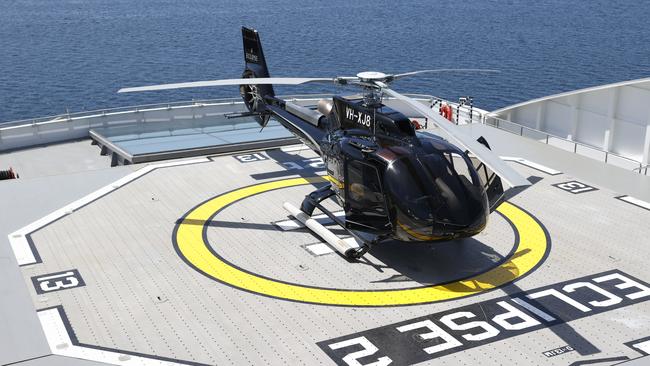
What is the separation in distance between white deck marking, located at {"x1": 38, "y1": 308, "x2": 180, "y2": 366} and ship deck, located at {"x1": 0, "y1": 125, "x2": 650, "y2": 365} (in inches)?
1.4

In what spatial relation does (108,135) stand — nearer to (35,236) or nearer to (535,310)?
(35,236)

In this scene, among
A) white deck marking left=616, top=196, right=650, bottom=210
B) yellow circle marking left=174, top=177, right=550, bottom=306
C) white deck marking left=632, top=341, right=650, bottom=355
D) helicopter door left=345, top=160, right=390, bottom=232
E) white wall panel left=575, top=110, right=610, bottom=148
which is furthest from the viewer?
white wall panel left=575, top=110, right=610, bottom=148

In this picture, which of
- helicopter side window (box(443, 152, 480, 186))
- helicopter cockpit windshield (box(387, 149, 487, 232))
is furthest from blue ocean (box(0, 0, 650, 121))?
helicopter cockpit windshield (box(387, 149, 487, 232))

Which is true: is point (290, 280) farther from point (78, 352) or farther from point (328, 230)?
point (78, 352)

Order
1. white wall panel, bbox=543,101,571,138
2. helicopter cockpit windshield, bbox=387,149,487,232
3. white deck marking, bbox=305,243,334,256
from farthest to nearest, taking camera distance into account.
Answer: white wall panel, bbox=543,101,571,138, white deck marking, bbox=305,243,334,256, helicopter cockpit windshield, bbox=387,149,487,232

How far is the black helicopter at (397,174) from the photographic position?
549 inches

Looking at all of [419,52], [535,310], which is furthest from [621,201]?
[419,52]

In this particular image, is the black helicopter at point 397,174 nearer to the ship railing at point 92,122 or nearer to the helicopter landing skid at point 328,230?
the helicopter landing skid at point 328,230

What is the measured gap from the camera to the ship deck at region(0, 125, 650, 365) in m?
12.0

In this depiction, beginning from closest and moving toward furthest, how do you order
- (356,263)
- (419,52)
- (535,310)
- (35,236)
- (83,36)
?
(535,310) < (356,263) < (35,236) < (419,52) < (83,36)

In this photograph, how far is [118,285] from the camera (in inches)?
563

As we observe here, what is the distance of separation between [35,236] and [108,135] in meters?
9.62

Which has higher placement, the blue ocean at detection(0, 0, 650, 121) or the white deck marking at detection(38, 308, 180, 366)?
the blue ocean at detection(0, 0, 650, 121)

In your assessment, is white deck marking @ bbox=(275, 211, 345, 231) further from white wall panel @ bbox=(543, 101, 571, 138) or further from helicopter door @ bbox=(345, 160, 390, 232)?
white wall panel @ bbox=(543, 101, 571, 138)
